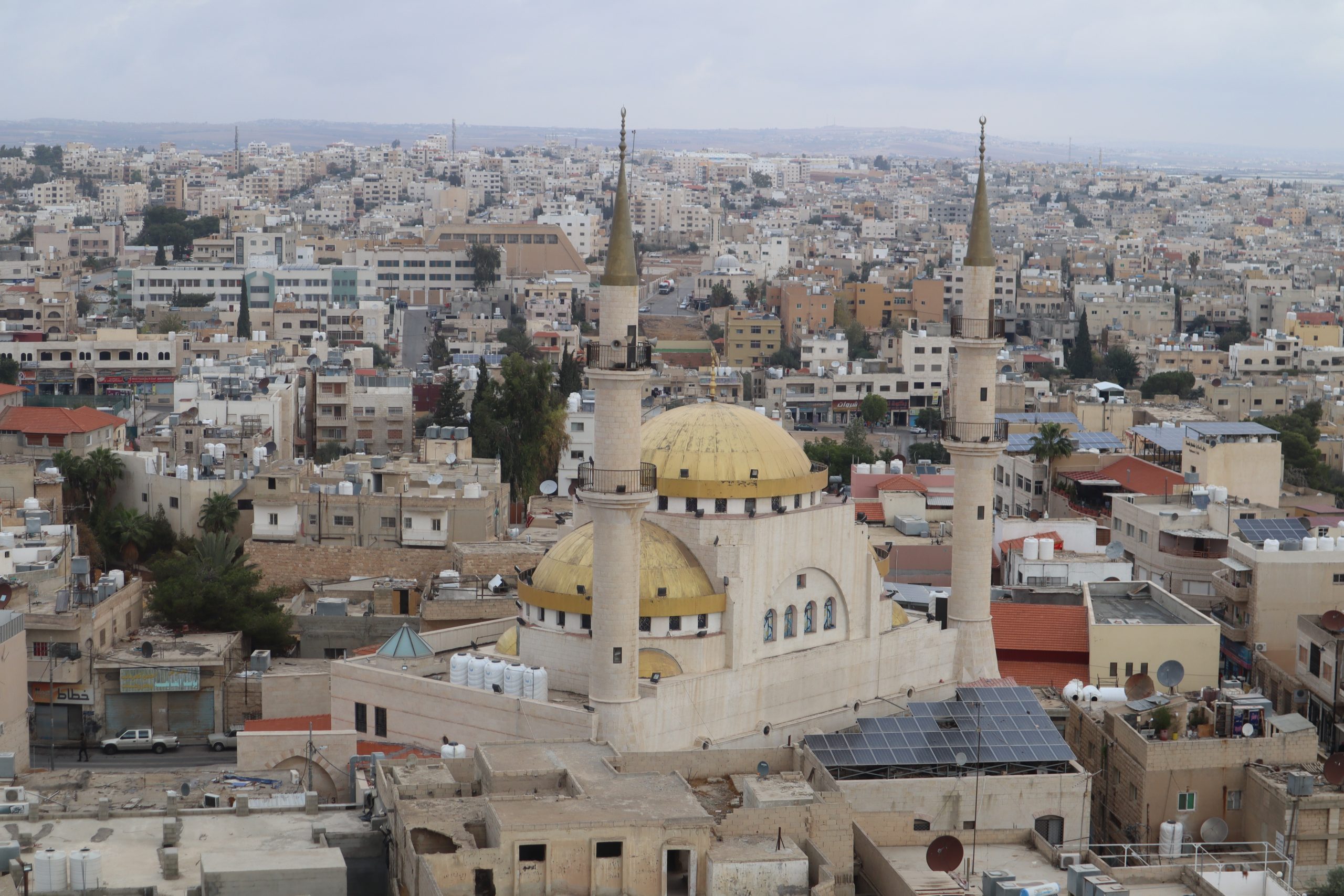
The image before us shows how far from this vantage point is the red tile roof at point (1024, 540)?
133 feet

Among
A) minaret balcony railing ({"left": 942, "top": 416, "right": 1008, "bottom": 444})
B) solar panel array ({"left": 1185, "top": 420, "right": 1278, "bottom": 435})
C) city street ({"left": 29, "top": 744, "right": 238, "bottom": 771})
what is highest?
minaret balcony railing ({"left": 942, "top": 416, "right": 1008, "bottom": 444})

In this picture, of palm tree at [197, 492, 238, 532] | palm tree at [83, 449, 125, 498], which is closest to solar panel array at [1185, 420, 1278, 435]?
palm tree at [197, 492, 238, 532]

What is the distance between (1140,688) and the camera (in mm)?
29688

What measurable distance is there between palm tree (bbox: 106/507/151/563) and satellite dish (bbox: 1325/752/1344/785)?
2554cm

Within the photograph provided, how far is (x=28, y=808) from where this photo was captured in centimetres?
2348

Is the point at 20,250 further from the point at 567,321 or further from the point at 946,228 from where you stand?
the point at 946,228

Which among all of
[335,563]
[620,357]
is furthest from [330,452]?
[620,357]

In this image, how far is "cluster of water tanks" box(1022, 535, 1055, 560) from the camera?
39125 millimetres

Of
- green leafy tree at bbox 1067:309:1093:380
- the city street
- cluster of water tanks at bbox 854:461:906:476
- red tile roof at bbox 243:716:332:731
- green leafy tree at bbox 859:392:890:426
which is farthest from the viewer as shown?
green leafy tree at bbox 1067:309:1093:380

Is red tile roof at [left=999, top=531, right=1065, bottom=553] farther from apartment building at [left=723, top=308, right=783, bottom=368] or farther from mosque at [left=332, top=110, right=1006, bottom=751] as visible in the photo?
apartment building at [left=723, top=308, right=783, bottom=368]

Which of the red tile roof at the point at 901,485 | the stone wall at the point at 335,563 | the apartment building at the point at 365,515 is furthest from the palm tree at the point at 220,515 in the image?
the red tile roof at the point at 901,485

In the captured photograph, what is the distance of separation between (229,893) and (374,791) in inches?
140

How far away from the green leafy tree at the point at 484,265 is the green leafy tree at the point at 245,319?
2436cm

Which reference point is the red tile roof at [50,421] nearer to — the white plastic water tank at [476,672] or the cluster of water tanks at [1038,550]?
the cluster of water tanks at [1038,550]
